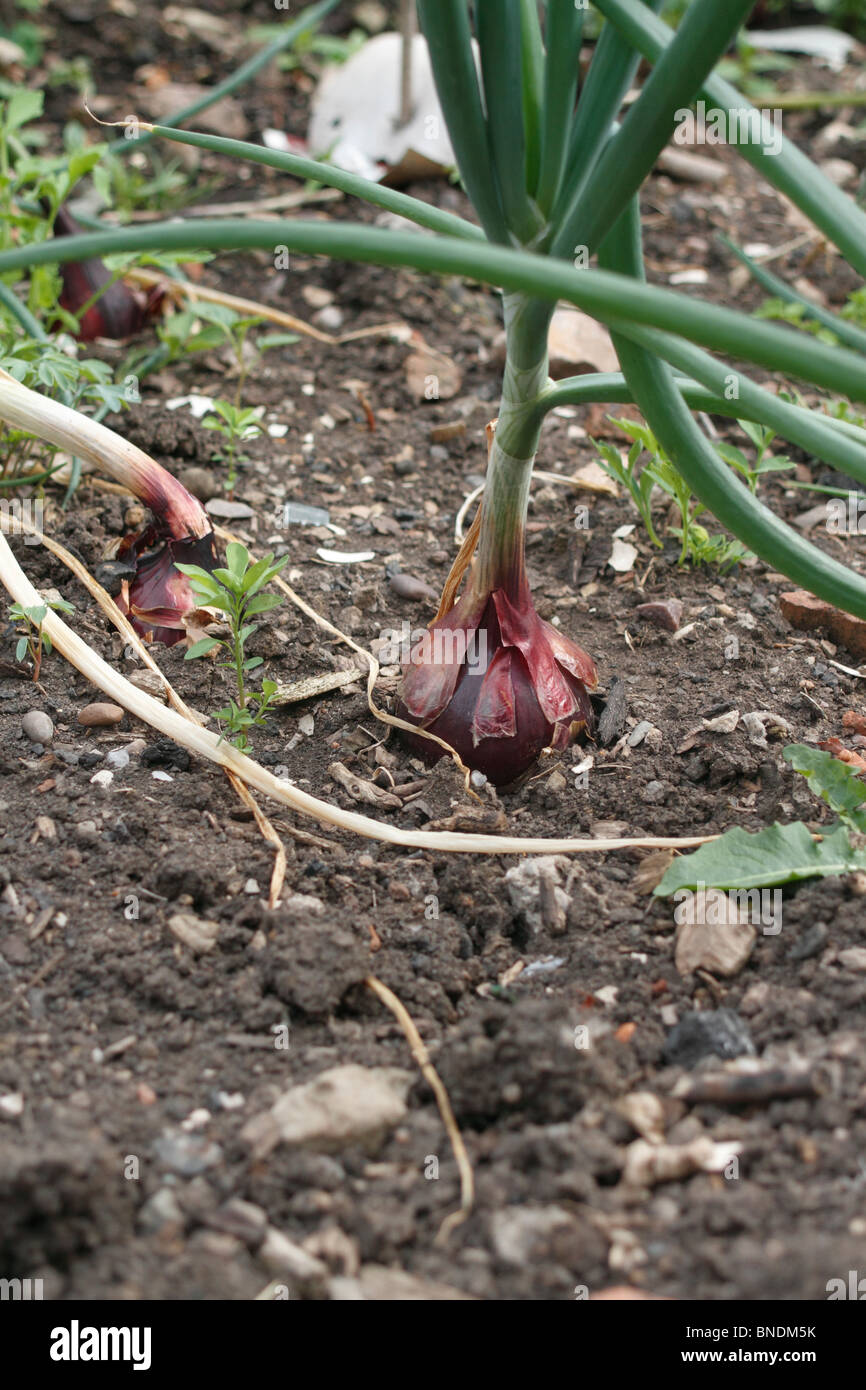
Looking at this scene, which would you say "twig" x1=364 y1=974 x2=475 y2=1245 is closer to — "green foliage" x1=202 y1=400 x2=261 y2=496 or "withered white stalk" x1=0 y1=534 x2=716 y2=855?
"withered white stalk" x1=0 y1=534 x2=716 y2=855

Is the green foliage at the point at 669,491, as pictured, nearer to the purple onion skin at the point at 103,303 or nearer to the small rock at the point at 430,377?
the small rock at the point at 430,377

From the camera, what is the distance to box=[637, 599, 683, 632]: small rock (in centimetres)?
165

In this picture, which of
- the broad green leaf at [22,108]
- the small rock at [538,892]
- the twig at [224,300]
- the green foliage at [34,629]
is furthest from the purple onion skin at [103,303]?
the small rock at [538,892]

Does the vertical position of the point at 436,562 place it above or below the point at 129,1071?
above

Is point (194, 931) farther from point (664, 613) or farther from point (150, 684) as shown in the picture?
point (664, 613)

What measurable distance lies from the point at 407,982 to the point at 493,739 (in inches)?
12.8

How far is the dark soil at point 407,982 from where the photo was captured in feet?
2.81

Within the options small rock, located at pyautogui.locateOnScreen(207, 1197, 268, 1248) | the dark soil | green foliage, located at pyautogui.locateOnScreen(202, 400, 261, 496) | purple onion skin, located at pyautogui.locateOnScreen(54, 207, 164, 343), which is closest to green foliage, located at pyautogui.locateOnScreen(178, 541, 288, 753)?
the dark soil

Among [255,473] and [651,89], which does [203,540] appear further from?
[651,89]

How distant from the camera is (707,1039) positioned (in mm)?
1018

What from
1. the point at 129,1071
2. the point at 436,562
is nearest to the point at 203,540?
the point at 436,562

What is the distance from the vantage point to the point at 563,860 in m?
1.25

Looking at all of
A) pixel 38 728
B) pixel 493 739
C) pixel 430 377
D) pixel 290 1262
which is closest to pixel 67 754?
pixel 38 728

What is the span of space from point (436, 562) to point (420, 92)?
1587mm
